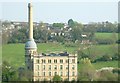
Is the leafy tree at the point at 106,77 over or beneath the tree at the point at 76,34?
beneath

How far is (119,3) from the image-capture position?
43.6 feet

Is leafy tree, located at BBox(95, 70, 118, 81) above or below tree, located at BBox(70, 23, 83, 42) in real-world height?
below

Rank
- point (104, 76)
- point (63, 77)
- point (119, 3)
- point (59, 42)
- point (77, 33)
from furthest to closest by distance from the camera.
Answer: point (77, 33) < point (59, 42) < point (119, 3) < point (63, 77) < point (104, 76)

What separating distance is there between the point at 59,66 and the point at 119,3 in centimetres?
284

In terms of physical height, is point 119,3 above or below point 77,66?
above

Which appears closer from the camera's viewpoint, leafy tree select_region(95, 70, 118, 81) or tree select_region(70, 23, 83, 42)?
leafy tree select_region(95, 70, 118, 81)

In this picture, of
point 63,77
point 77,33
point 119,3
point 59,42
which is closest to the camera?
point 63,77

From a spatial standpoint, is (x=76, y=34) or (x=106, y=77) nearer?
(x=106, y=77)

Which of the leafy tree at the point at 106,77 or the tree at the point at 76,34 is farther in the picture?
the tree at the point at 76,34

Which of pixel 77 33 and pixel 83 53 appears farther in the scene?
pixel 77 33

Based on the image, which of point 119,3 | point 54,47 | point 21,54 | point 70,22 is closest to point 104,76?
point 119,3

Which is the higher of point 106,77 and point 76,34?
point 76,34

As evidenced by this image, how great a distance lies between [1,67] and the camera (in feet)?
36.8

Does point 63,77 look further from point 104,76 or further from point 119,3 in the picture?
point 119,3
